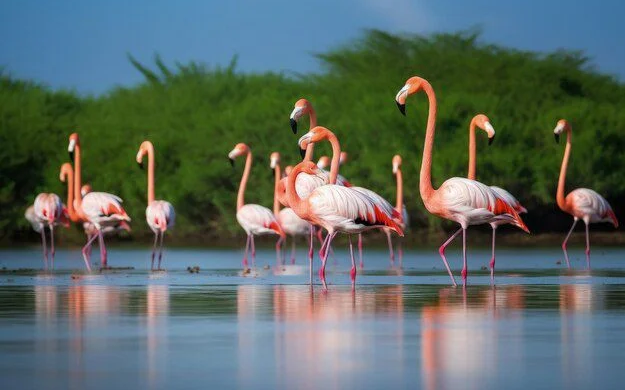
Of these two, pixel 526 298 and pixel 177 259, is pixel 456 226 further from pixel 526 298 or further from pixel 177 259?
pixel 526 298

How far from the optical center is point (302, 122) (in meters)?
40.5

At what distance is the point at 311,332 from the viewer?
9867mm

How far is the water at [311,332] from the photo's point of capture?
7562mm

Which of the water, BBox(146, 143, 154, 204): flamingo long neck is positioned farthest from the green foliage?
the water

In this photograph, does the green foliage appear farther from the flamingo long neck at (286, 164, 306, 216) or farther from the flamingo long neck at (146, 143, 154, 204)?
the flamingo long neck at (286, 164, 306, 216)

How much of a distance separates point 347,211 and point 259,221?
735 centimetres

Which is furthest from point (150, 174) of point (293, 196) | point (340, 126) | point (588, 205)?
point (340, 126)

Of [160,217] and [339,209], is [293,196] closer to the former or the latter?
[339,209]

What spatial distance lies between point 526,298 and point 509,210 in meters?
3.02

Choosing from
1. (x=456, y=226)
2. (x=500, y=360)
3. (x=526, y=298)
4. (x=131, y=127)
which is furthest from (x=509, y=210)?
(x=131, y=127)

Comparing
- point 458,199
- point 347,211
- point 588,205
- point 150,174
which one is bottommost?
point 347,211

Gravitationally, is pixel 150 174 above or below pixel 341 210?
above

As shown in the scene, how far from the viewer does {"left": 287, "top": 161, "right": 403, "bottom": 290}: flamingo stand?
15109 mm

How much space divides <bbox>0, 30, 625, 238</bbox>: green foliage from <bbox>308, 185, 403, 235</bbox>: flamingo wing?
18917 mm
